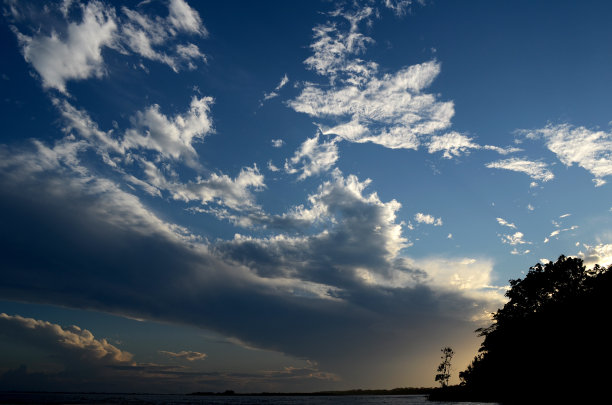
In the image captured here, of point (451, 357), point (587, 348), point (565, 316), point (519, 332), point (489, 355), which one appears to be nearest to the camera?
point (587, 348)

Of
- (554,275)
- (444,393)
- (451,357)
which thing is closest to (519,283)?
(554,275)

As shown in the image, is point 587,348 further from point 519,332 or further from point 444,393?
point 444,393

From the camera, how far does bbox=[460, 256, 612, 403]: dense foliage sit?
49.8 m

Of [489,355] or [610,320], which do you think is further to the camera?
[489,355]

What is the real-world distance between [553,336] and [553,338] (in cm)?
30

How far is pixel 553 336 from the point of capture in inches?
2238

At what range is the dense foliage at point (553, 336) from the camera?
49.8 m

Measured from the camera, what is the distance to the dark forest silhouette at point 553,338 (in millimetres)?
49669

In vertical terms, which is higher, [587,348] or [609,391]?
[587,348]

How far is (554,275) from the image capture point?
66312mm

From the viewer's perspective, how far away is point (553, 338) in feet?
186

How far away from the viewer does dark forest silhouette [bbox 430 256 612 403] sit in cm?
4967

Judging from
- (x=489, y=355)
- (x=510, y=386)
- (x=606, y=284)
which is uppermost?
(x=606, y=284)

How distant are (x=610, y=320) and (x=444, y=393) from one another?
80.0 metres
